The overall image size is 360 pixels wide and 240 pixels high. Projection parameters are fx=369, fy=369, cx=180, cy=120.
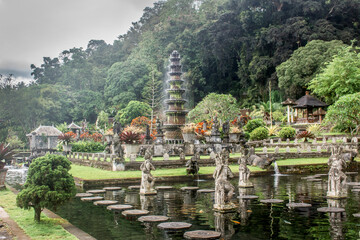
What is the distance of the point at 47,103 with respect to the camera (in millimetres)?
64375

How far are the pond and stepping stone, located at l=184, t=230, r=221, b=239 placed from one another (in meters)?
0.21

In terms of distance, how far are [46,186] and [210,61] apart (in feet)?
187

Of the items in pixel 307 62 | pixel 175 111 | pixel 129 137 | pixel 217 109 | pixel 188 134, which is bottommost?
pixel 129 137

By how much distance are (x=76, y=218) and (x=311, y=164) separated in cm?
1757

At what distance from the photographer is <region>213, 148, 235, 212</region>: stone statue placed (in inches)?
430

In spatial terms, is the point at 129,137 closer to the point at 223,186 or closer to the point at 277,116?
the point at 223,186

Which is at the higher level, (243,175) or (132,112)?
(132,112)

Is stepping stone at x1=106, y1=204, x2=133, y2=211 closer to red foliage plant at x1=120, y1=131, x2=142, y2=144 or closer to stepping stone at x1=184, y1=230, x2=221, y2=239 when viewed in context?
stepping stone at x1=184, y1=230, x2=221, y2=239

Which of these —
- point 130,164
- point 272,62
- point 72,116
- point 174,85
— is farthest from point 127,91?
point 130,164

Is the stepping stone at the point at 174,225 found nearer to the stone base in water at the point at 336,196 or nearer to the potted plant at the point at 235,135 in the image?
the stone base in water at the point at 336,196

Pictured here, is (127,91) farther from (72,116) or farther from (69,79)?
(69,79)

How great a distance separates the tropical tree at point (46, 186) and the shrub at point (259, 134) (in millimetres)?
28428

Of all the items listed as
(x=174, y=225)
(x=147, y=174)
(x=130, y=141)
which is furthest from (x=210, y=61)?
(x=174, y=225)

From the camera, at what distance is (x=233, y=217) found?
33.4ft
